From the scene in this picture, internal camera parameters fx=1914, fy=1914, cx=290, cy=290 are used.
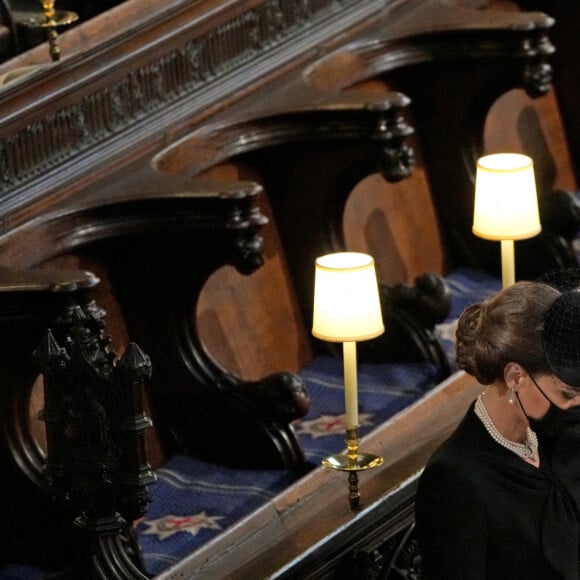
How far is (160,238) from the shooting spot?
12.2 feet

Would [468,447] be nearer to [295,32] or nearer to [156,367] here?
[156,367]

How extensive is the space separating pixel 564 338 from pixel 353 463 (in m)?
0.74

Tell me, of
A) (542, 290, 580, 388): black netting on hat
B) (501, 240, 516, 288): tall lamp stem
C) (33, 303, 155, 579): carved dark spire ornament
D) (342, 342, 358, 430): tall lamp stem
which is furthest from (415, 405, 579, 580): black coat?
(501, 240, 516, 288): tall lamp stem

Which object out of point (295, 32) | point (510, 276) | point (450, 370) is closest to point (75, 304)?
point (510, 276)

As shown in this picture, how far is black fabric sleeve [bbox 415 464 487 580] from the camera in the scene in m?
2.73

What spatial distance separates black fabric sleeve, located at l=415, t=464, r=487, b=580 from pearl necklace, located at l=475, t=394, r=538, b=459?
0.09 meters

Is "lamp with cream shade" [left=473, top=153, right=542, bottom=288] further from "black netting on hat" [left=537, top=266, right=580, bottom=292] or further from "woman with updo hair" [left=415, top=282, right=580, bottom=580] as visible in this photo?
"woman with updo hair" [left=415, top=282, right=580, bottom=580]

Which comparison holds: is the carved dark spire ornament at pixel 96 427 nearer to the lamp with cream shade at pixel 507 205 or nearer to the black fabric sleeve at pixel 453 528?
the black fabric sleeve at pixel 453 528

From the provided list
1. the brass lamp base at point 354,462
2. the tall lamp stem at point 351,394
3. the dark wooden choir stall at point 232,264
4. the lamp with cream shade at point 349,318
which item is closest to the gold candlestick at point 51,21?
the dark wooden choir stall at point 232,264

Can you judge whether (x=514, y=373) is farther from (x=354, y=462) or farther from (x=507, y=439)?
(x=354, y=462)

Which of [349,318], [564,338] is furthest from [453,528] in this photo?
[349,318]

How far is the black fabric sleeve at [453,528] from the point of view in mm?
2734

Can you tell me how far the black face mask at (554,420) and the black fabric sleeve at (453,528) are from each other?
0.13m

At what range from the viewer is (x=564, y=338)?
2691 mm
